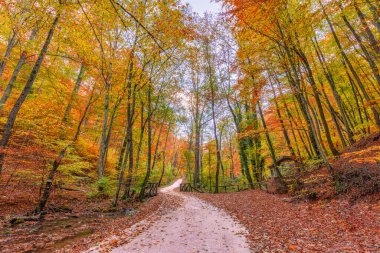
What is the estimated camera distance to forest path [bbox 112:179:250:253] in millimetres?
4527

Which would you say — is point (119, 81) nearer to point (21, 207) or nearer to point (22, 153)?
point (22, 153)

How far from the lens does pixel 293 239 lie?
15.7ft

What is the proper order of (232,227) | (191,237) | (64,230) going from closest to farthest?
(191,237) → (232,227) → (64,230)

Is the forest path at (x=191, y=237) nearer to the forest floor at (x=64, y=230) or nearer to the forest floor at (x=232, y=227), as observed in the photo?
the forest floor at (x=232, y=227)

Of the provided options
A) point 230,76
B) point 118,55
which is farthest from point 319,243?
point 230,76

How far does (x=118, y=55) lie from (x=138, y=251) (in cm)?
1117

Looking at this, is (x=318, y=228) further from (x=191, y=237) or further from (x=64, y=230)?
(x=64, y=230)

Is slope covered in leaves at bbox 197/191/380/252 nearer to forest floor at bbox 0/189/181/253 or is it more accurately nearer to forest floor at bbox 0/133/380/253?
forest floor at bbox 0/133/380/253

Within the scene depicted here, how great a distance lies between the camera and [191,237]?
532 centimetres

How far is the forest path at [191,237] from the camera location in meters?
4.53

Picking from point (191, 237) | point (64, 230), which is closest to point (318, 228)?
point (191, 237)

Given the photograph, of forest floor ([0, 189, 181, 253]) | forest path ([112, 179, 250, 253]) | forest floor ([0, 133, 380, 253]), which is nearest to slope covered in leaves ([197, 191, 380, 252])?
forest floor ([0, 133, 380, 253])

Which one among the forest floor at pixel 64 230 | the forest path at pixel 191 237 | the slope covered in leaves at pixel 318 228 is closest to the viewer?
the slope covered in leaves at pixel 318 228

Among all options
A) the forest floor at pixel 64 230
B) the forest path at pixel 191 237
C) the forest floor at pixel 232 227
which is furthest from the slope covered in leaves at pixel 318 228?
the forest floor at pixel 64 230
